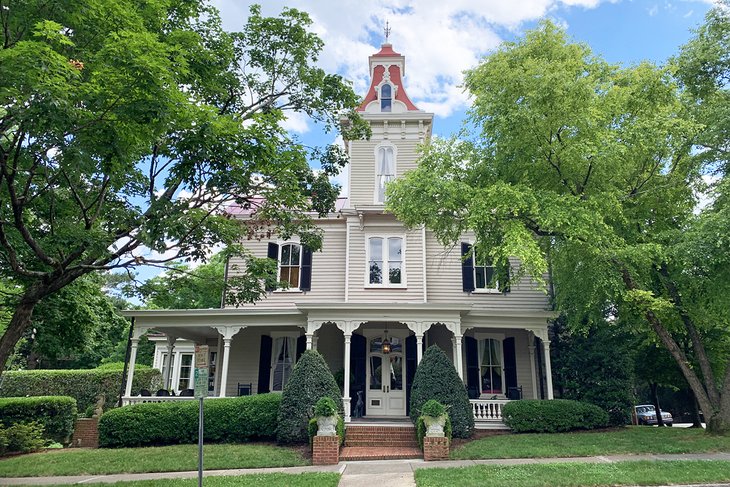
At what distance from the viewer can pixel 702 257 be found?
417 inches

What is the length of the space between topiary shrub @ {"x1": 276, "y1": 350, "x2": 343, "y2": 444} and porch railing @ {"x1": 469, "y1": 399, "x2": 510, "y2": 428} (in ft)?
13.6

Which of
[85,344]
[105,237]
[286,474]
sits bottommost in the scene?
[286,474]

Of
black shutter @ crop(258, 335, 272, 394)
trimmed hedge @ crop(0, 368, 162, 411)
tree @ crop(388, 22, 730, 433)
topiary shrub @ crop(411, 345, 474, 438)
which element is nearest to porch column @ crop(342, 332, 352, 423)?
topiary shrub @ crop(411, 345, 474, 438)

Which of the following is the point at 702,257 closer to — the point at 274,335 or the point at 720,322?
the point at 720,322

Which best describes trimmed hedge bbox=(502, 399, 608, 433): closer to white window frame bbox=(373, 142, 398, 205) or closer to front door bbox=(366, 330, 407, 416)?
front door bbox=(366, 330, 407, 416)

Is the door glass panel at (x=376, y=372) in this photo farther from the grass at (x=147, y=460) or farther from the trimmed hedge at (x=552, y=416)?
the grass at (x=147, y=460)

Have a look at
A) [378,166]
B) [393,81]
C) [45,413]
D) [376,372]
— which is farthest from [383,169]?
[45,413]

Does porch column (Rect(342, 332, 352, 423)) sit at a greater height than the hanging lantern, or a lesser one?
lesser

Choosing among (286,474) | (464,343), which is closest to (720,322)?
(464,343)

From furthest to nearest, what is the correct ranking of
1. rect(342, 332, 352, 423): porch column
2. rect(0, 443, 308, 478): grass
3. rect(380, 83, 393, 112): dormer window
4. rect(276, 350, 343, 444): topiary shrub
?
rect(380, 83, 393, 112): dormer window
rect(342, 332, 352, 423): porch column
rect(276, 350, 343, 444): topiary shrub
rect(0, 443, 308, 478): grass

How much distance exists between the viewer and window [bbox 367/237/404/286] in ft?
56.2

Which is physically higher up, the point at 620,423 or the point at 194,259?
the point at 194,259

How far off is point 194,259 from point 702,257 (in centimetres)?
1102

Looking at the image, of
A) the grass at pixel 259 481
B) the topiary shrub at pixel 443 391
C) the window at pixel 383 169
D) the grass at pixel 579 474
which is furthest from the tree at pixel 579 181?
the grass at pixel 259 481
